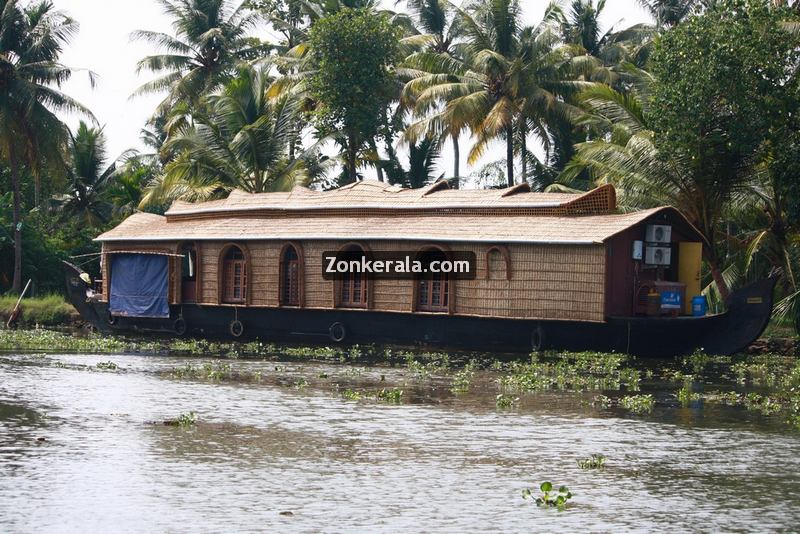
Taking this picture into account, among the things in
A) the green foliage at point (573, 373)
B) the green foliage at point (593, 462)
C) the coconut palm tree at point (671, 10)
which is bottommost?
the green foliage at point (593, 462)

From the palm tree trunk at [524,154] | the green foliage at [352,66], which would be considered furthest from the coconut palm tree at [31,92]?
the palm tree trunk at [524,154]

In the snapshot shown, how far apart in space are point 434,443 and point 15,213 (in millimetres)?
20334

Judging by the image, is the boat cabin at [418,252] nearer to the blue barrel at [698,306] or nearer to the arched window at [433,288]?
the arched window at [433,288]

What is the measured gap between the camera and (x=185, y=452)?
34.0ft

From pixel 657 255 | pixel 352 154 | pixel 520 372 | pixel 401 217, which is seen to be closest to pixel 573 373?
pixel 520 372

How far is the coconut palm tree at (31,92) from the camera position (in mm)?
28062

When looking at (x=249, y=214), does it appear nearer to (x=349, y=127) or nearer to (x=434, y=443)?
(x=349, y=127)

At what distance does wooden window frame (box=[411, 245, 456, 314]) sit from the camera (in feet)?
65.3

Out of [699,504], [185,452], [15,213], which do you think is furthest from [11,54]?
[699,504]

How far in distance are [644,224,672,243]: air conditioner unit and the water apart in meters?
5.74

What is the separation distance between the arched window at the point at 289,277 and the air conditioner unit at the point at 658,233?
6.36 metres

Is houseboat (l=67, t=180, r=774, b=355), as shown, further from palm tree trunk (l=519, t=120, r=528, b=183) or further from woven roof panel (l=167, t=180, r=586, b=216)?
palm tree trunk (l=519, t=120, r=528, b=183)

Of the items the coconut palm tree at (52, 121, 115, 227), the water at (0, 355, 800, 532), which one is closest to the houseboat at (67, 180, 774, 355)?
the water at (0, 355, 800, 532)

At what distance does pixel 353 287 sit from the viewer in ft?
69.7
